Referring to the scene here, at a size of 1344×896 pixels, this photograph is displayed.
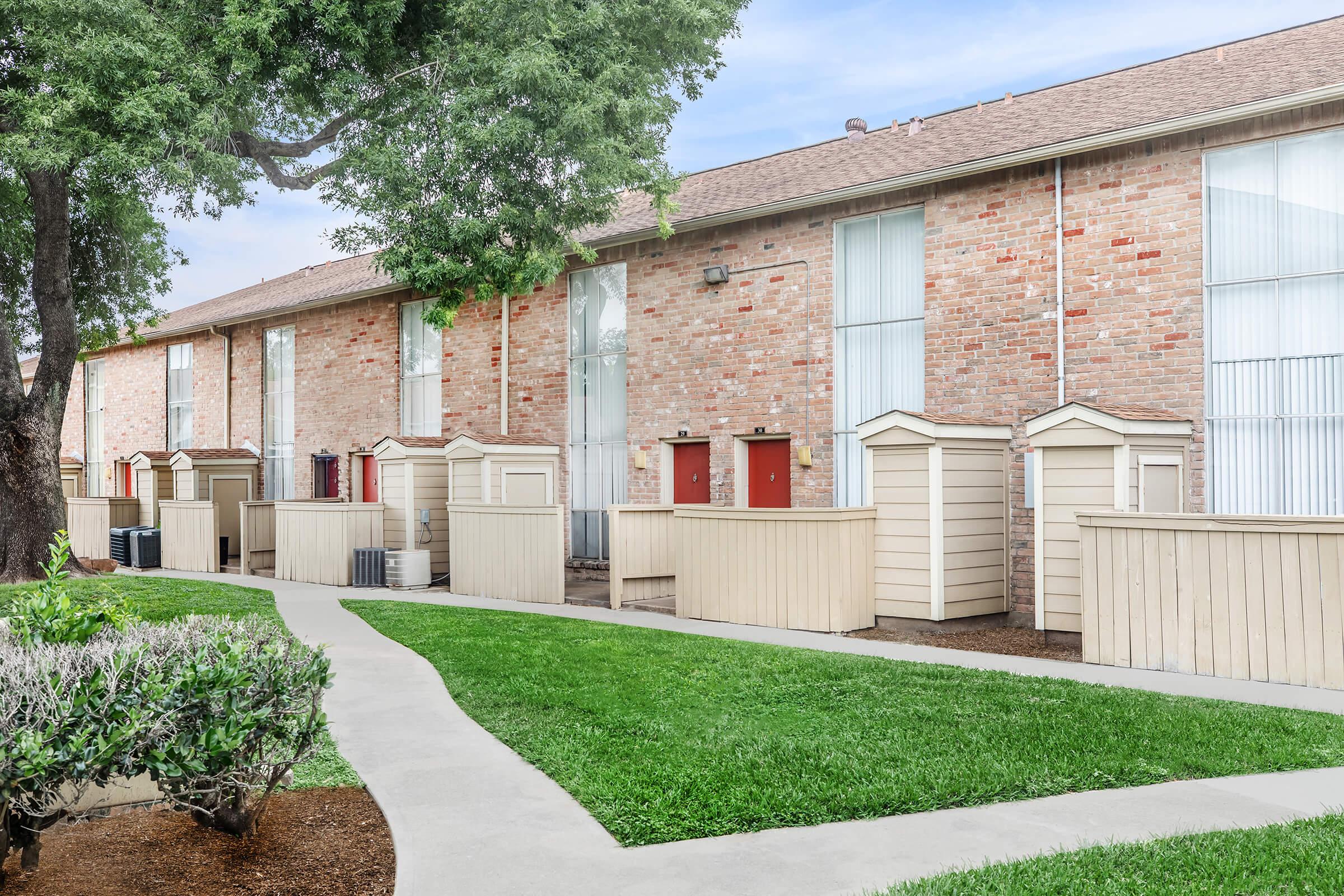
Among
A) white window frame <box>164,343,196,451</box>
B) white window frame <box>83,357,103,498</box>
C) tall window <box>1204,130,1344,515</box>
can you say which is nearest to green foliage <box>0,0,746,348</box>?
tall window <box>1204,130,1344,515</box>

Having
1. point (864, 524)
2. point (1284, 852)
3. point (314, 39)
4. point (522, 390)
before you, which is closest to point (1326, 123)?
point (864, 524)

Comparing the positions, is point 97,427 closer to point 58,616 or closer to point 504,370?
point 504,370

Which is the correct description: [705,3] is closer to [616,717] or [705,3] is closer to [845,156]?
[845,156]

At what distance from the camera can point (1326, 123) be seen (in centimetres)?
1060

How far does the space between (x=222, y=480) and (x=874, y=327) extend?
16034 millimetres

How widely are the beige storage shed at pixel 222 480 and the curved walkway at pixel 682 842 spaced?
57.7 ft

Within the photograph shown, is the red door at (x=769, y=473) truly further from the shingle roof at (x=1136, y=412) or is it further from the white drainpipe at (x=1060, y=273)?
the shingle roof at (x=1136, y=412)

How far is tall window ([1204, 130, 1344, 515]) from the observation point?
10.6 meters

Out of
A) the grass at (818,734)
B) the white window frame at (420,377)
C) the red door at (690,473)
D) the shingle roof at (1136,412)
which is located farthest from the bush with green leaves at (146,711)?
the white window frame at (420,377)

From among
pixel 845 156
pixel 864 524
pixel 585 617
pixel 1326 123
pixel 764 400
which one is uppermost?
pixel 845 156

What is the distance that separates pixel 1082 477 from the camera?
1050 cm

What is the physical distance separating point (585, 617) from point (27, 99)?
812cm

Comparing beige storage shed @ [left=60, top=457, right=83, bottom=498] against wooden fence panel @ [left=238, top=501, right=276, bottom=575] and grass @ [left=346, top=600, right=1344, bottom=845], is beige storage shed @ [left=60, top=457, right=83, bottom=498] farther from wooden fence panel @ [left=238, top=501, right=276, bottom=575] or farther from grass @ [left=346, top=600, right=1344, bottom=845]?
grass @ [left=346, top=600, right=1344, bottom=845]

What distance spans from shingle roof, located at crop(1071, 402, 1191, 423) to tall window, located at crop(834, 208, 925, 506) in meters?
2.71
